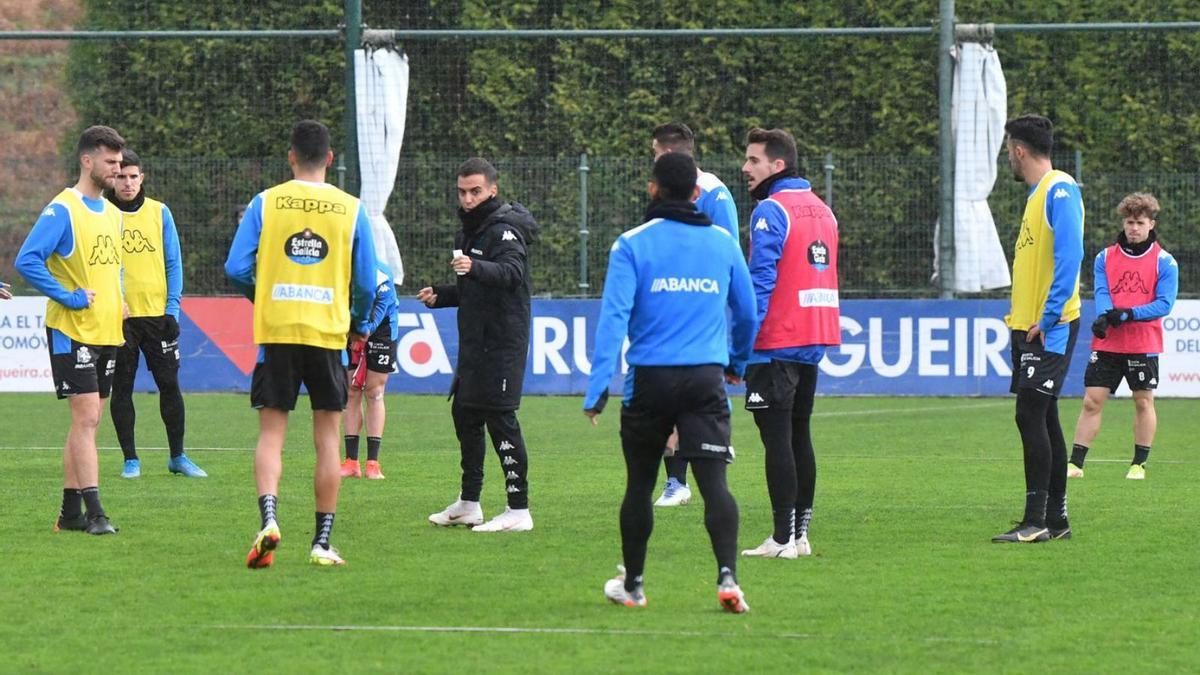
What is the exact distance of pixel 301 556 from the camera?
27.2 feet

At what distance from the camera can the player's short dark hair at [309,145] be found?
786 cm

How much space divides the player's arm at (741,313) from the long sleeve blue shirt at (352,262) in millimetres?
1671

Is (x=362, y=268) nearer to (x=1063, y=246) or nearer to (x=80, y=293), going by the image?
(x=80, y=293)

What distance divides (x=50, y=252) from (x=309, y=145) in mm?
1819

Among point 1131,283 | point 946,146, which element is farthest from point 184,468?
point 946,146

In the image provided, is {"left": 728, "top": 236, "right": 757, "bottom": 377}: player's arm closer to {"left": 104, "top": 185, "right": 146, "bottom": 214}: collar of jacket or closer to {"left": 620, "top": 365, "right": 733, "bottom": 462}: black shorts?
{"left": 620, "top": 365, "right": 733, "bottom": 462}: black shorts

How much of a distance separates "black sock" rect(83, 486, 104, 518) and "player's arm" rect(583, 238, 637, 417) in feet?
10.6

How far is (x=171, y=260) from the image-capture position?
11.7m

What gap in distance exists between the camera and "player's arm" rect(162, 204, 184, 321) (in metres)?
11.7

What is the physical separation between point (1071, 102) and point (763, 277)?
16.7m

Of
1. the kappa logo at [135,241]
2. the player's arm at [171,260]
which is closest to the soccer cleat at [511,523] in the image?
the player's arm at [171,260]

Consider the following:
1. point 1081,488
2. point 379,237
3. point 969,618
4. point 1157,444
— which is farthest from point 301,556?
point 379,237

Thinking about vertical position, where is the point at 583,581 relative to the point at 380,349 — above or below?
below

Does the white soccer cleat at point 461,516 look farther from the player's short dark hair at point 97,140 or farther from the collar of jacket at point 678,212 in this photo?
the collar of jacket at point 678,212
